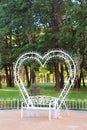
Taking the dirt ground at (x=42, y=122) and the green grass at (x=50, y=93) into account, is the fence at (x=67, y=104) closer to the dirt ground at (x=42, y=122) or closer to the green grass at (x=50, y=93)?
the dirt ground at (x=42, y=122)

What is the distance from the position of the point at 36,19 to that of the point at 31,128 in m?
19.1

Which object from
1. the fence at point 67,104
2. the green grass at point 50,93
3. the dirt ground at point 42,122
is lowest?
the dirt ground at point 42,122

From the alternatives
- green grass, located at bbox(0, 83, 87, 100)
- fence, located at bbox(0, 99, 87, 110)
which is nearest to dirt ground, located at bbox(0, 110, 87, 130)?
fence, located at bbox(0, 99, 87, 110)

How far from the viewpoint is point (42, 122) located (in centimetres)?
1168

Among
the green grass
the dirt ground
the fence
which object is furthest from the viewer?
the green grass

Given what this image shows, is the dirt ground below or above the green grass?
below

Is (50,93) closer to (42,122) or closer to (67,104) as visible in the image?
(67,104)

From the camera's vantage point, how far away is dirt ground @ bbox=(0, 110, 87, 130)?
34.8ft

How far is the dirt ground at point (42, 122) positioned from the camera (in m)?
10.6

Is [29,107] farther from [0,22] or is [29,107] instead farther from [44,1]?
[0,22]

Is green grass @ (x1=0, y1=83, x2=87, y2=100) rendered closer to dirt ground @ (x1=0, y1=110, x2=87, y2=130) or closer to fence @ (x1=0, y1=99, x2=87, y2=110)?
fence @ (x1=0, y1=99, x2=87, y2=110)

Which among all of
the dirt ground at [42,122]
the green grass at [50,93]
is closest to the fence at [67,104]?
the dirt ground at [42,122]

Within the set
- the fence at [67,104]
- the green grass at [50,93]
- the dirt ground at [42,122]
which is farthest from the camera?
the green grass at [50,93]

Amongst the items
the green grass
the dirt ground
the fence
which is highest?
the green grass
